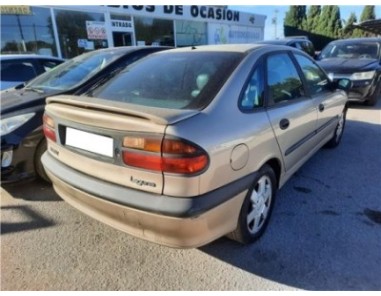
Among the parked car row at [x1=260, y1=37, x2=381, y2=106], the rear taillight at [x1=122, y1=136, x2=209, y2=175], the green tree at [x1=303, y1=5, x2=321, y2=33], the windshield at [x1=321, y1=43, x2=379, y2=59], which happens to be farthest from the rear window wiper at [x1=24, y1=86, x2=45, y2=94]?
the green tree at [x1=303, y1=5, x2=321, y2=33]

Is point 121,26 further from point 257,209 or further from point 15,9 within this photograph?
point 257,209

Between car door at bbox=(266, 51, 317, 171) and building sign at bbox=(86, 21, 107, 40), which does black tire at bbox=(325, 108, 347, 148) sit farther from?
building sign at bbox=(86, 21, 107, 40)

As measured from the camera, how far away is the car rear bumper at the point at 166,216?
6.19 feet

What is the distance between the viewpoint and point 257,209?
2.53 meters

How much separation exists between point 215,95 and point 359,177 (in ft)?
7.99

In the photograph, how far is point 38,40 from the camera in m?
11.8

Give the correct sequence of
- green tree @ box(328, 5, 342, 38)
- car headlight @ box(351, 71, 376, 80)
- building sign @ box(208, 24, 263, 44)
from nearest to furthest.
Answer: car headlight @ box(351, 71, 376, 80) < building sign @ box(208, 24, 263, 44) < green tree @ box(328, 5, 342, 38)

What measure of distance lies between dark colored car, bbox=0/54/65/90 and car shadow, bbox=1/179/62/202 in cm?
271

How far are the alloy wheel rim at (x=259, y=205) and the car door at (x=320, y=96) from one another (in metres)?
1.29

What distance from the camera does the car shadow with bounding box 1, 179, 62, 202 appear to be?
3341mm

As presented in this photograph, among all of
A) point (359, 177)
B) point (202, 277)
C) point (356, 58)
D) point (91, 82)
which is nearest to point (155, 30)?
point (356, 58)

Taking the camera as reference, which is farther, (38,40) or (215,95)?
(38,40)

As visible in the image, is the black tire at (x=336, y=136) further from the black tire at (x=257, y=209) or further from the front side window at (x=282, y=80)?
the black tire at (x=257, y=209)

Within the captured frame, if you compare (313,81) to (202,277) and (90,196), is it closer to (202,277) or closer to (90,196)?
(202,277)
